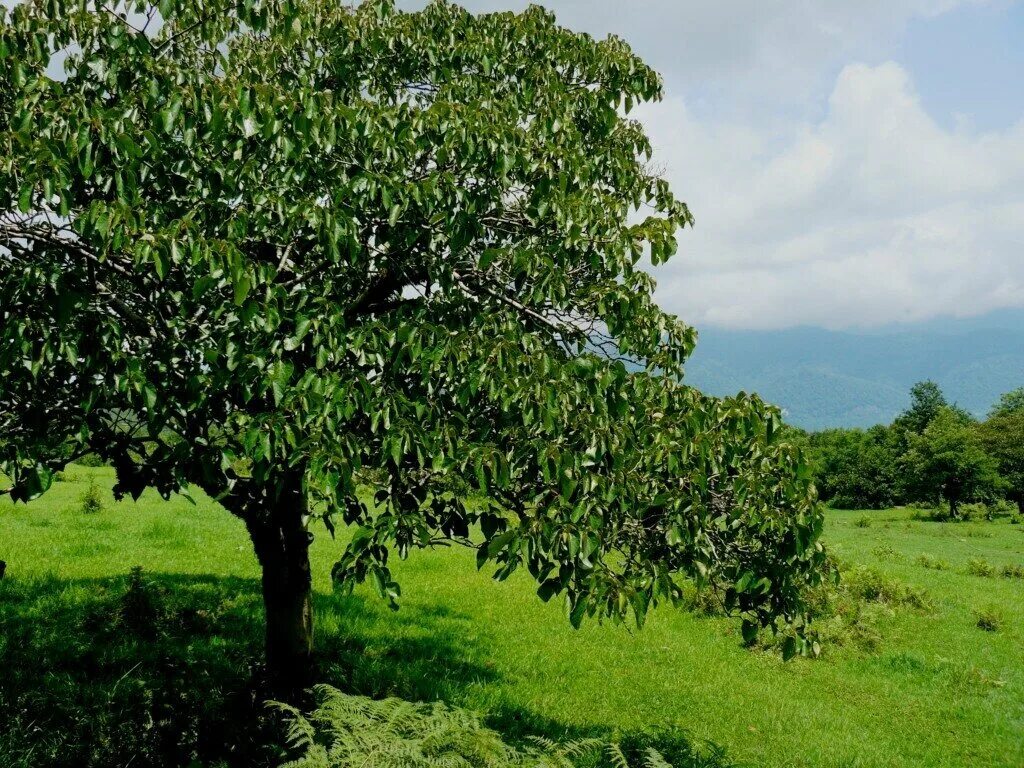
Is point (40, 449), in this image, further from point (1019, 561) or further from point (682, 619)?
point (1019, 561)

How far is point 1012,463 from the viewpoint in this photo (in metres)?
73.6

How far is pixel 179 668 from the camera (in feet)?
36.3

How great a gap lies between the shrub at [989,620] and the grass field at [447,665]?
61 mm

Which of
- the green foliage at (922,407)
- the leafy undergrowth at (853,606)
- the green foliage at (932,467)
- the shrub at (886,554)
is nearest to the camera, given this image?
the leafy undergrowth at (853,606)

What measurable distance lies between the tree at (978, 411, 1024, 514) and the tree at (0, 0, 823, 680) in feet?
248

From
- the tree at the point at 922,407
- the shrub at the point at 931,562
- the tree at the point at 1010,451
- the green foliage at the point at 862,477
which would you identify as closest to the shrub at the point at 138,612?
the shrub at the point at 931,562

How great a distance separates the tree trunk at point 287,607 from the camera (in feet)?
31.8

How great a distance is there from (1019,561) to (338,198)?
45528mm

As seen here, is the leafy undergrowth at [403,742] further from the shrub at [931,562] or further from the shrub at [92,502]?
the shrub at [931,562]

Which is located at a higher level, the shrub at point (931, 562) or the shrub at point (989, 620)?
the shrub at point (931, 562)

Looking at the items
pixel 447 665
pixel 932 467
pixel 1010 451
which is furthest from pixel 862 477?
pixel 447 665

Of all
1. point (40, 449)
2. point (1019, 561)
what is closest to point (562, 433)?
point (40, 449)

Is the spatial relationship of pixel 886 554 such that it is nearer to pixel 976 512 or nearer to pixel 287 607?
pixel 287 607

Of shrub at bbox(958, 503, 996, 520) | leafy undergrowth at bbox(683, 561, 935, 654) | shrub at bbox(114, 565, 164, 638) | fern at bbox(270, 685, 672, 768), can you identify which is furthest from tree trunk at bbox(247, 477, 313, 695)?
shrub at bbox(958, 503, 996, 520)
